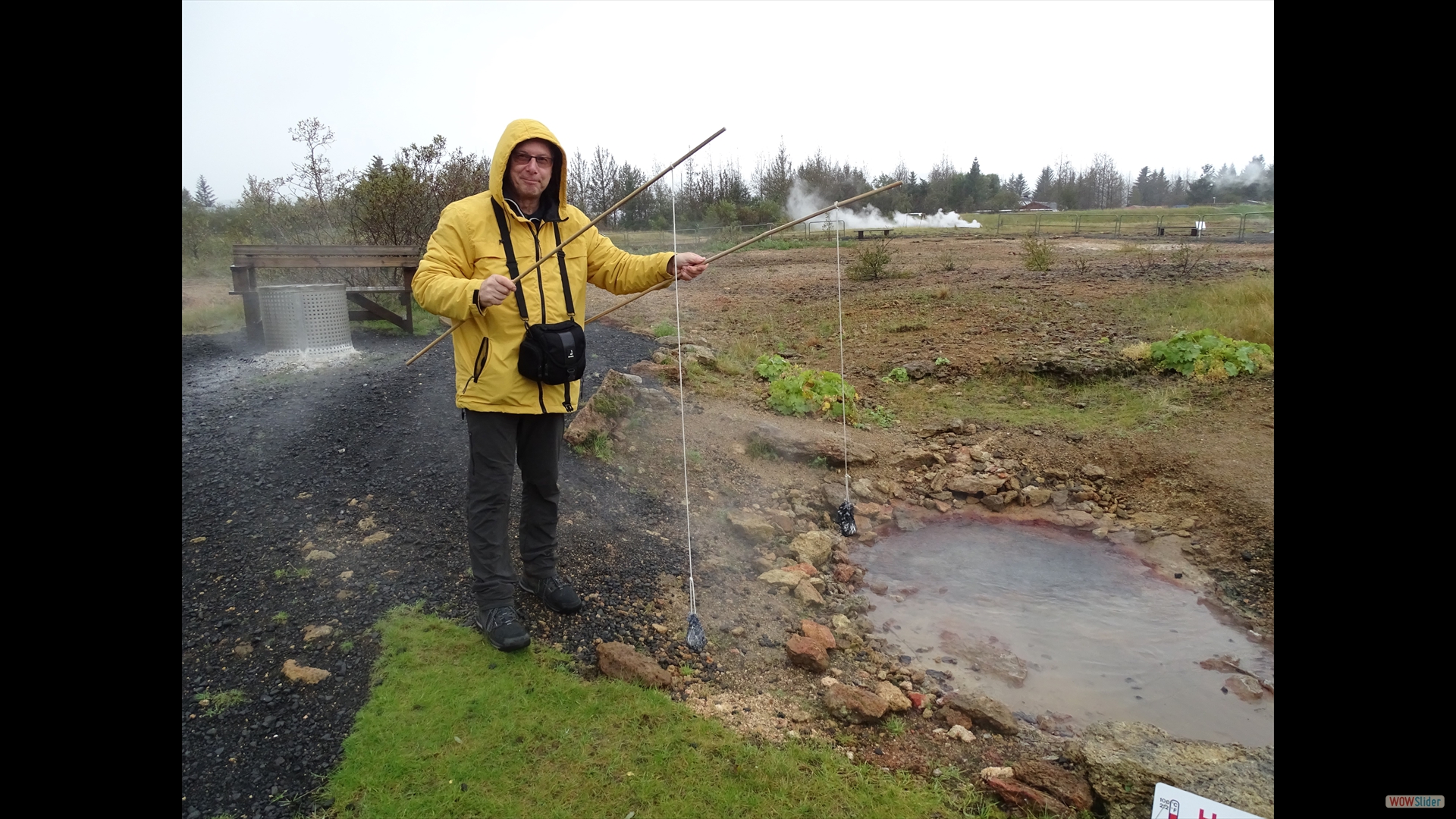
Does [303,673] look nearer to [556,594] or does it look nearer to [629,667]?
[556,594]

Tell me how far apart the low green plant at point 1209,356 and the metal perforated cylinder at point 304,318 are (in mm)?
8589

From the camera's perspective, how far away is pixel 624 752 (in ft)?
8.89

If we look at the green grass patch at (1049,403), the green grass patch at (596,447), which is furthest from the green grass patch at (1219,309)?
the green grass patch at (596,447)

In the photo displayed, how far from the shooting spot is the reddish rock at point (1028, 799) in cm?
253

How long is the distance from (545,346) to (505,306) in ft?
0.75

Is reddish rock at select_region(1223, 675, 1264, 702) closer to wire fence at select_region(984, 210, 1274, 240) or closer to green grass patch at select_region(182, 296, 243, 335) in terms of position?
wire fence at select_region(984, 210, 1274, 240)

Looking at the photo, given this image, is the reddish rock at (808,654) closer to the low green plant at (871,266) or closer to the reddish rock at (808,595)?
the reddish rock at (808,595)

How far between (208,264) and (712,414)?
34.8 feet

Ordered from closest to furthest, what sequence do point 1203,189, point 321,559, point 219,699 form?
point 219,699, point 321,559, point 1203,189

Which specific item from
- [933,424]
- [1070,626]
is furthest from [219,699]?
[933,424]

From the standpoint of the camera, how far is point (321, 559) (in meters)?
3.88

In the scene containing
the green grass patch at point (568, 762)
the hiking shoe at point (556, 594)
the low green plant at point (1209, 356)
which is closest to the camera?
the green grass patch at point (568, 762)

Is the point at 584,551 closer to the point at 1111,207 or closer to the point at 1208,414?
the point at 1208,414
